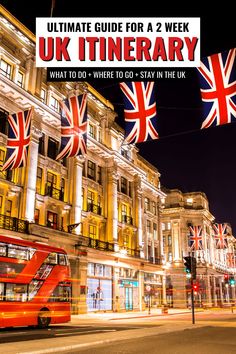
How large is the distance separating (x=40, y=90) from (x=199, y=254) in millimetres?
50089

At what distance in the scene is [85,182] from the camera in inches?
1576

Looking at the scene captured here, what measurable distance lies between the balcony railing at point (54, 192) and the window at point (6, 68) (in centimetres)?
986

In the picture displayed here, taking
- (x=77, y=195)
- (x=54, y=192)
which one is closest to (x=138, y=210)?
(x=77, y=195)

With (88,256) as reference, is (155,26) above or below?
above

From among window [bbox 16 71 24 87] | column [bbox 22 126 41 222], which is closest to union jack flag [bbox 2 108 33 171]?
column [bbox 22 126 41 222]

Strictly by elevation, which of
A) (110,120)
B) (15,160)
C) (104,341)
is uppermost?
(110,120)

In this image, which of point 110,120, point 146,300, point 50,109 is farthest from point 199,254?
point 50,109

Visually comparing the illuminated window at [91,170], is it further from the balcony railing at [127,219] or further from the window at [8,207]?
the window at [8,207]

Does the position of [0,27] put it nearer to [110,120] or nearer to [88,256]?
[110,120]

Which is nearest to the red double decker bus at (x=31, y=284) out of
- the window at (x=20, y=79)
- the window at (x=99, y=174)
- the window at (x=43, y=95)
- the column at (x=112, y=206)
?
the window at (x=20, y=79)

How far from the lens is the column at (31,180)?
30.5m

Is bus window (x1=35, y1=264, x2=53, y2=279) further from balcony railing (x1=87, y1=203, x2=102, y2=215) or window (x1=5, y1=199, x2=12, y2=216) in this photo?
balcony railing (x1=87, y1=203, x2=102, y2=215)

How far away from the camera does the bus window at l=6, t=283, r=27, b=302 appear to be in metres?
19.3

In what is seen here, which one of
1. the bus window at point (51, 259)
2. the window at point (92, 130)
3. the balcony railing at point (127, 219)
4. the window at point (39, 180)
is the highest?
the window at point (92, 130)
